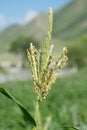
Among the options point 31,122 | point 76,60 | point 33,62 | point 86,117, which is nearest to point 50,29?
point 33,62

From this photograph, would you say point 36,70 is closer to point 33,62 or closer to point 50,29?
point 33,62

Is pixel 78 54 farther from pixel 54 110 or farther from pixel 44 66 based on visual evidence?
pixel 44 66

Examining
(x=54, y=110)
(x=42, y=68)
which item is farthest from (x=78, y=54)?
(x=42, y=68)

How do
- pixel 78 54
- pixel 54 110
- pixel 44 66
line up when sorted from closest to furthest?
A: pixel 44 66, pixel 54 110, pixel 78 54

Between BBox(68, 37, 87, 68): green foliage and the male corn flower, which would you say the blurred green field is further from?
BBox(68, 37, 87, 68): green foliage

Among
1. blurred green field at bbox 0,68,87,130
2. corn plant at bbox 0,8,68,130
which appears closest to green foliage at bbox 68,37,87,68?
blurred green field at bbox 0,68,87,130
